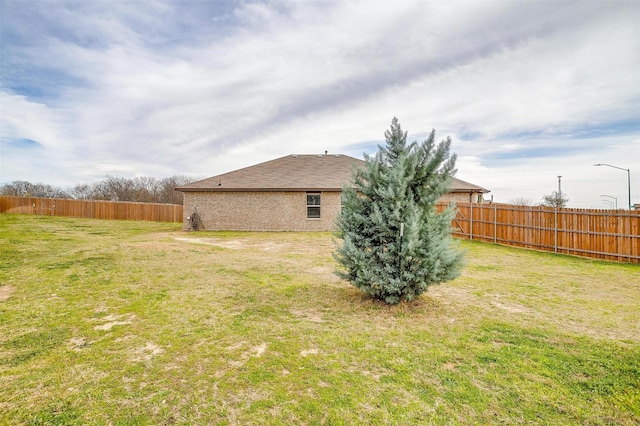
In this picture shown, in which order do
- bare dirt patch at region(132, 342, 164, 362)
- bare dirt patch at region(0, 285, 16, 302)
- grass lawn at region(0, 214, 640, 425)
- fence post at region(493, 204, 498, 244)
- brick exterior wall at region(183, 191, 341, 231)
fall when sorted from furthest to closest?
brick exterior wall at region(183, 191, 341, 231)
fence post at region(493, 204, 498, 244)
bare dirt patch at region(0, 285, 16, 302)
bare dirt patch at region(132, 342, 164, 362)
grass lawn at region(0, 214, 640, 425)

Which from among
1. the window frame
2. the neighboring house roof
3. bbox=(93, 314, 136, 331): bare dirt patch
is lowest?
bbox=(93, 314, 136, 331): bare dirt patch

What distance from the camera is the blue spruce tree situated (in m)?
4.84

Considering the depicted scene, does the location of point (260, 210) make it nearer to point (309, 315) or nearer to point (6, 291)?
point (6, 291)

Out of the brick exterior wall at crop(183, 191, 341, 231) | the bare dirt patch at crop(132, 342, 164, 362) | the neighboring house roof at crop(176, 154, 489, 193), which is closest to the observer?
the bare dirt patch at crop(132, 342, 164, 362)

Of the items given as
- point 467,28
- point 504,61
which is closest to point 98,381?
point 467,28

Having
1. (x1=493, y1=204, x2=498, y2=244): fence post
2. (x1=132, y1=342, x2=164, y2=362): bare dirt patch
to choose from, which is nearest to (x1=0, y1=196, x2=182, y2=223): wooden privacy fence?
(x1=493, y1=204, x2=498, y2=244): fence post

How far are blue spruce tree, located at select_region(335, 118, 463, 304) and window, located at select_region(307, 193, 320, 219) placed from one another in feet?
44.2

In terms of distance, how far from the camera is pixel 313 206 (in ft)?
61.5

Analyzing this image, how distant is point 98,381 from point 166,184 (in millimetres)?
47304

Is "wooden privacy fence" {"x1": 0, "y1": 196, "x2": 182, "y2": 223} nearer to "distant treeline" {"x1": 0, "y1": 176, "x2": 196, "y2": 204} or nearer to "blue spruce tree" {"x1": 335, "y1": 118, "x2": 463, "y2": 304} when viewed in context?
"distant treeline" {"x1": 0, "y1": 176, "x2": 196, "y2": 204}

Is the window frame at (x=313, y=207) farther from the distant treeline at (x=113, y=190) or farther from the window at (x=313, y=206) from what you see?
the distant treeline at (x=113, y=190)

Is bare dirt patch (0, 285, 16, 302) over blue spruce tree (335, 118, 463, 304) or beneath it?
beneath

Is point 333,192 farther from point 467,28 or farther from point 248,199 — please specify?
point 467,28

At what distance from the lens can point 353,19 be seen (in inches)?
399
